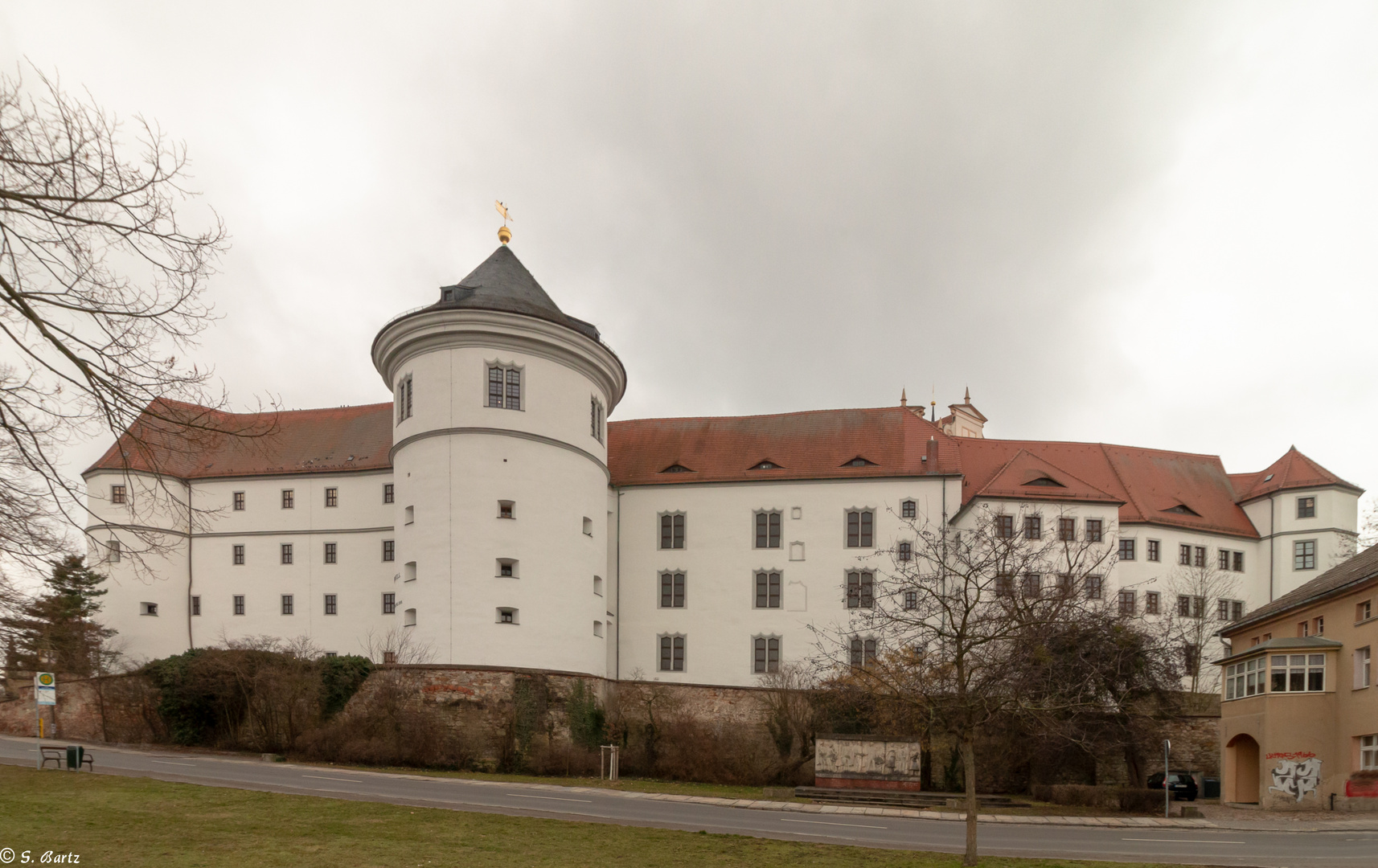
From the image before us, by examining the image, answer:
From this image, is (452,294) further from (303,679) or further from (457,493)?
(303,679)

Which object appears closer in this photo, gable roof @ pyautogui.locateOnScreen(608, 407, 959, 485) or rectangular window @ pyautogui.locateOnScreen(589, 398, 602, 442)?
rectangular window @ pyautogui.locateOnScreen(589, 398, 602, 442)

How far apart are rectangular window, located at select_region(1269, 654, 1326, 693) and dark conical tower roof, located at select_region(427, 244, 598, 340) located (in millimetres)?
25861

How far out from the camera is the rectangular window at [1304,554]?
1891 inches

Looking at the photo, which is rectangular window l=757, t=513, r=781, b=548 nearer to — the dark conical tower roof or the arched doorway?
the dark conical tower roof

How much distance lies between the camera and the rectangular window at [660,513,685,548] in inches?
1793

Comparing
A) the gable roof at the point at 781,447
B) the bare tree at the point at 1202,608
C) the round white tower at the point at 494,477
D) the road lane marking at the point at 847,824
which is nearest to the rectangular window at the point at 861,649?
the gable roof at the point at 781,447

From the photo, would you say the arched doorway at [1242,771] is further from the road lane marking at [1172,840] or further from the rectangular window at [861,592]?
the rectangular window at [861,592]

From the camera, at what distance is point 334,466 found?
47.5 meters

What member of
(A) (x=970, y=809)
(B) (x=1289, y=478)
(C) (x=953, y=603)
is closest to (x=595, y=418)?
(C) (x=953, y=603)

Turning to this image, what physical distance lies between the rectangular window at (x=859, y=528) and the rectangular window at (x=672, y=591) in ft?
24.2

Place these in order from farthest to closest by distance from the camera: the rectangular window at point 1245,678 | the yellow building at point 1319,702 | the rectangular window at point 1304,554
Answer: the rectangular window at point 1304,554, the rectangular window at point 1245,678, the yellow building at point 1319,702

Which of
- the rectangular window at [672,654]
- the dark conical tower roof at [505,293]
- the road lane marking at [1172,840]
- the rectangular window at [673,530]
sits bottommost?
the road lane marking at [1172,840]

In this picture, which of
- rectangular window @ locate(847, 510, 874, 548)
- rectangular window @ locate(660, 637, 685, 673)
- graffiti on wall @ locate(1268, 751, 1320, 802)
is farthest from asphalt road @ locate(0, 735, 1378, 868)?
rectangular window @ locate(847, 510, 874, 548)

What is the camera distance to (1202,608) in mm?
47000
